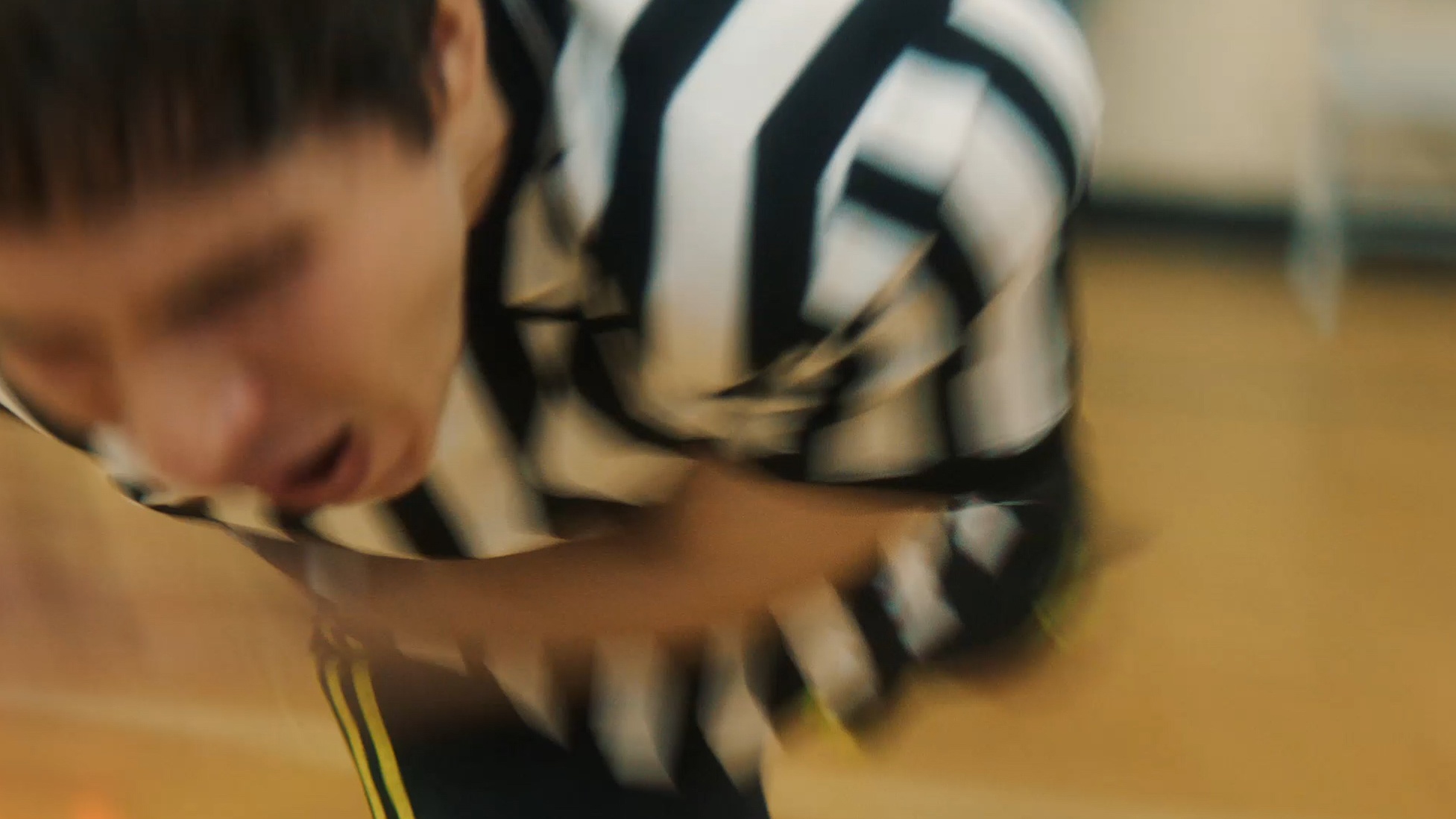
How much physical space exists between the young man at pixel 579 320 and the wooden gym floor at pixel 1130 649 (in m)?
0.08

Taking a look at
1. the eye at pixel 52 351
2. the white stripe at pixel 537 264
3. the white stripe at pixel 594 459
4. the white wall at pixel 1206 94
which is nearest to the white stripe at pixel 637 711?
the white stripe at pixel 594 459

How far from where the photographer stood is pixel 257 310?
13.4 inches

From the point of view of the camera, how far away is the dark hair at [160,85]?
0.29 m

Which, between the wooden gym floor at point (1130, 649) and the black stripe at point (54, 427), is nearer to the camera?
the black stripe at point (54, 427)

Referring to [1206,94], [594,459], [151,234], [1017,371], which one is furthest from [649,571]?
[1206,94]

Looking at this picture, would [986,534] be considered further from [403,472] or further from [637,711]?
[403,472]

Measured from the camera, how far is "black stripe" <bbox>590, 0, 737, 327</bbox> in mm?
410

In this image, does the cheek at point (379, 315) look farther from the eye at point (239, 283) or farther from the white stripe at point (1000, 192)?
the white stripe at point (1000, 192)

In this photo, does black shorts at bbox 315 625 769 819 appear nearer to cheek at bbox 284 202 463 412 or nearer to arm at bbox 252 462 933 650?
arm at bbox 252 462 933 650

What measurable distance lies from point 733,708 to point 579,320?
266 mm

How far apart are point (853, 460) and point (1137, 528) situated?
35.8 inches

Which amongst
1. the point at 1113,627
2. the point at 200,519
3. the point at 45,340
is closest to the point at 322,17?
the point at 45,340

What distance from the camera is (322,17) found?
1.02ft

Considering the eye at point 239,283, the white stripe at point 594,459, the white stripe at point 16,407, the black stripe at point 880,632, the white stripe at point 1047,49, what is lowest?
the black stripe at point 880,632
